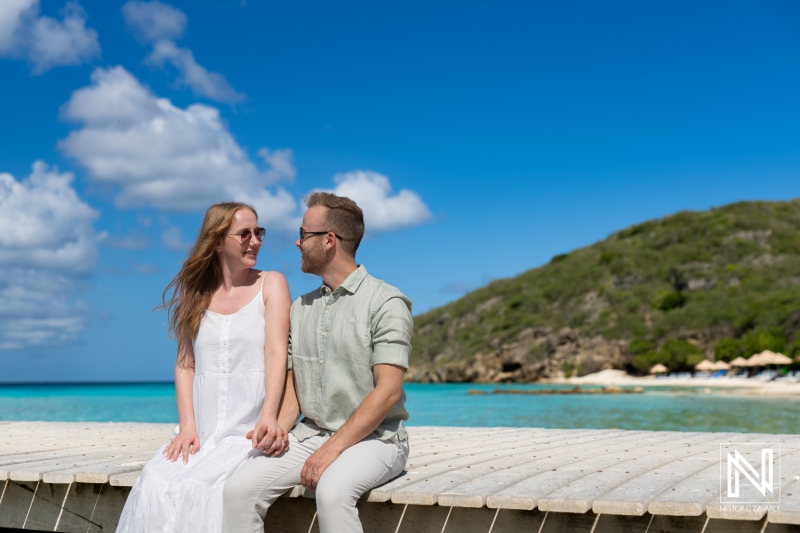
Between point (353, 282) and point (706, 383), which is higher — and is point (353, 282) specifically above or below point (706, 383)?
below

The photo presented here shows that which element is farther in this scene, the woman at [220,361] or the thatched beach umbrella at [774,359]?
the thatched beach umbrella at [774,359]

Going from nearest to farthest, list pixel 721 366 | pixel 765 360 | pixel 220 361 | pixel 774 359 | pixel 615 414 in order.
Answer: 1. pixel 220 361
2. pixel 615 414
3. pixel 774 359
4. pixel 765 360
5. pixel 721 366

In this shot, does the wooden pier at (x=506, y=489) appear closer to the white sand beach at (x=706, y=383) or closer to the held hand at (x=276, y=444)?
the held hand at (x=276, y=444)

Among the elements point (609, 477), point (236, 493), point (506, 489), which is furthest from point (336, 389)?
A: point (609, 477)

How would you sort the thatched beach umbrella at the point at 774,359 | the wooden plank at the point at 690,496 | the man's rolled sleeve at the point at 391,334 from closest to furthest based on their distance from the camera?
the wooden plank at the point at 690,496 → the man's rolled sleeve at the point at 391,334 → the thatched beach umbrella at the point at 774,359

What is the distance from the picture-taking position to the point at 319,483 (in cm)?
354

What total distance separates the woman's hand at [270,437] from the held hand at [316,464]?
0.21 m

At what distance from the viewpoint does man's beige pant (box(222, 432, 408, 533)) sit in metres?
3.47

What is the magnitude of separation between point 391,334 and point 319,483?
31.0 inches

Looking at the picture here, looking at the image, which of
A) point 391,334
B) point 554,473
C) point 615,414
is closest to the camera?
point 391,334

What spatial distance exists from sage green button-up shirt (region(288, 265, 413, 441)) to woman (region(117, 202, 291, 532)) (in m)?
0.15

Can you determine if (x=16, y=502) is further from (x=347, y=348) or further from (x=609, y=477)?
(x=609, y=477)

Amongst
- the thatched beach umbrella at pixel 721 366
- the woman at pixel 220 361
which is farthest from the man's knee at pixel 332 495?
the thatched beach umbrella at pixel 721 366

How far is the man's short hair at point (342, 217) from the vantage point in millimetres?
3965
